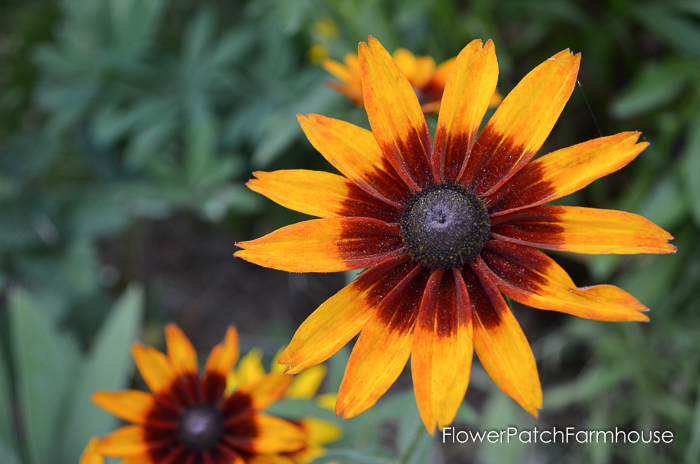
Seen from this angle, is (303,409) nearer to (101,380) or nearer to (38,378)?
(101,380)

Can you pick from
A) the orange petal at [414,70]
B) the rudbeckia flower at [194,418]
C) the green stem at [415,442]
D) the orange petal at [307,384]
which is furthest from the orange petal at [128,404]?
the orange petal at [414,70]

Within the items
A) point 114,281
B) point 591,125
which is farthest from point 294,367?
point 114,281

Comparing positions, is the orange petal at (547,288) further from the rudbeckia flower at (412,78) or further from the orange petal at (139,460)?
the orange petal at (139,460)

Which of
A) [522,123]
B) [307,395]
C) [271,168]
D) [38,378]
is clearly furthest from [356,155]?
[271,168]

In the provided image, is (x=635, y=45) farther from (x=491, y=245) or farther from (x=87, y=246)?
(x=87, y=246)

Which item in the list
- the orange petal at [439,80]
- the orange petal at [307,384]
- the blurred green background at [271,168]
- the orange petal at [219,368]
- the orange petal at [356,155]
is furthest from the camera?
the blurred green background at [271,168]

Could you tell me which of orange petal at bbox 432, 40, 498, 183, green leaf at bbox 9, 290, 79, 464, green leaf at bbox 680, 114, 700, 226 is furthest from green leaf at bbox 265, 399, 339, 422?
green leaf at bbox 680, 114, 700, 226
